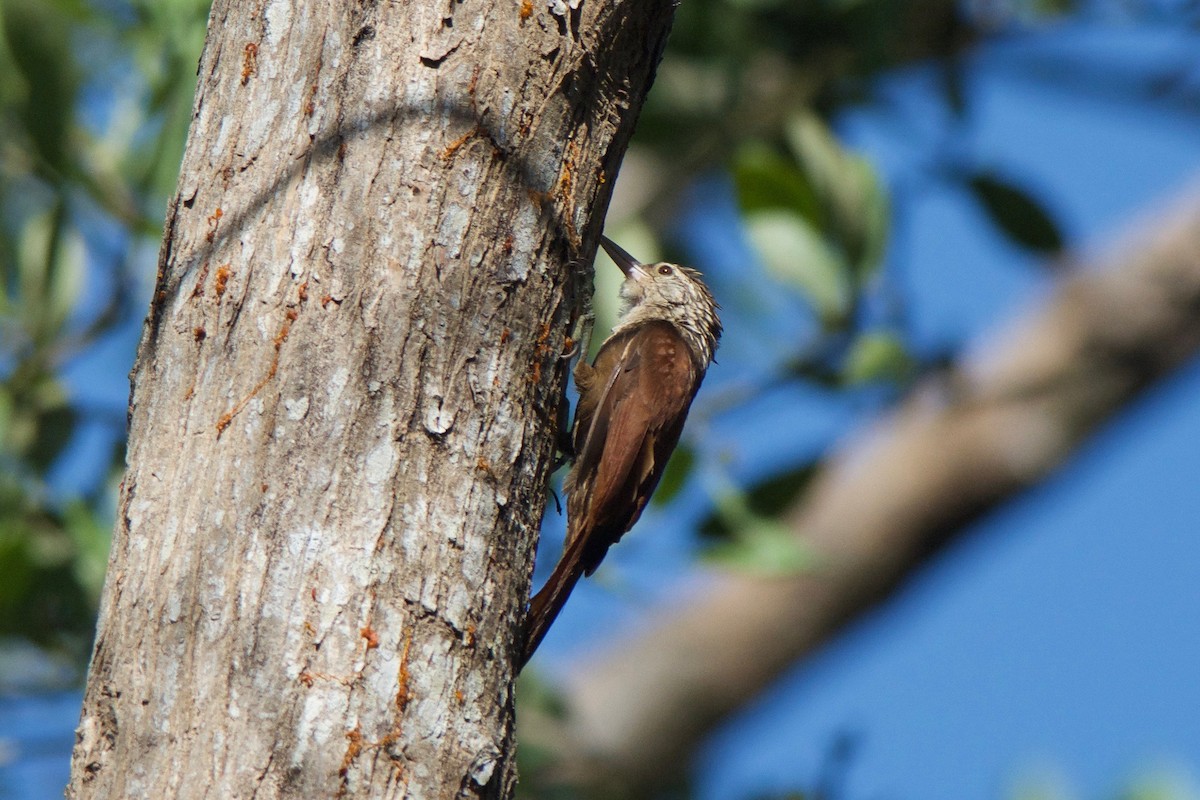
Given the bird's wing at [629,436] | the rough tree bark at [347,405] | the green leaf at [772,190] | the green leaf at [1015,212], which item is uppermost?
the green leaf at [1015,212]

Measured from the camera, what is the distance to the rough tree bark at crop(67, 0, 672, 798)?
216 centimetres

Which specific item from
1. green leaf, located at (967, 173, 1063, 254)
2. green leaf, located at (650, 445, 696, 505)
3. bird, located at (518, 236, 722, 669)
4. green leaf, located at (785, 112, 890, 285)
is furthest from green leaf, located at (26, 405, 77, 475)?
green leaf, located at (967, 173, 1063, 254)

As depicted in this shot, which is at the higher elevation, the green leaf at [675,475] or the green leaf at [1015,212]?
the green leaf at [1015,212]

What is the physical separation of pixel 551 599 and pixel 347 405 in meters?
0.97

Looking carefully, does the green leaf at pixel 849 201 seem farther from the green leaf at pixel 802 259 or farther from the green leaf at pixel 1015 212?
the green leaf at pixel 1015 212

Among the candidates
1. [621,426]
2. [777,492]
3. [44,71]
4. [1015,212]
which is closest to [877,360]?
[777,492]

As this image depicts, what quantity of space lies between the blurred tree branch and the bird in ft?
9.48

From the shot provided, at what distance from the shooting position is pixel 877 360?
4180 mm

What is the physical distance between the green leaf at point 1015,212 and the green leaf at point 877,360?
850 millimetres

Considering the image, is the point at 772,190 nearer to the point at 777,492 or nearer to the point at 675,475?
the point at 675,475

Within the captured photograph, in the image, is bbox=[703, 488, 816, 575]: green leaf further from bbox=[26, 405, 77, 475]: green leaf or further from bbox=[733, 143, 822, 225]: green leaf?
bbox=[26, 405, 77, 475]: green leaf

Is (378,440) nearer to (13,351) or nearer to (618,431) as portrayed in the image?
(618,431)

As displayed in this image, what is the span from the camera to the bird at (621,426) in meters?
3.49

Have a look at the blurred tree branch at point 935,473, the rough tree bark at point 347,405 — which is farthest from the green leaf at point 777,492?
the rough tree bark at point 347,405
